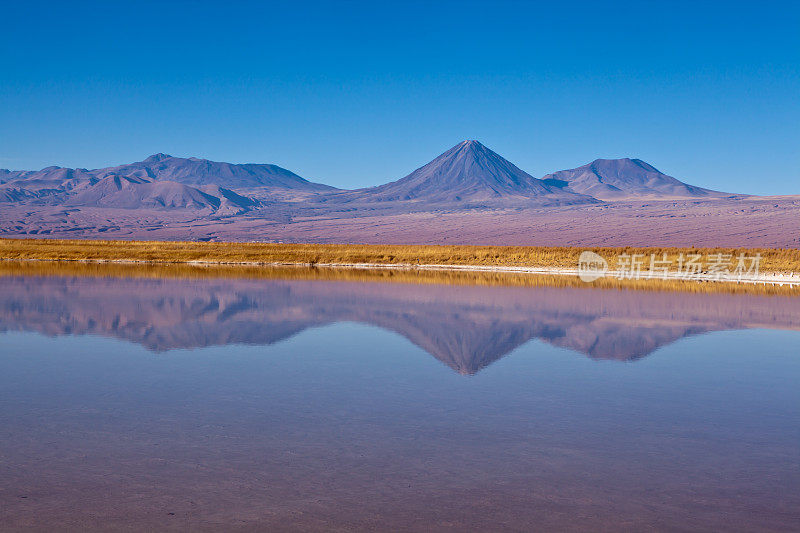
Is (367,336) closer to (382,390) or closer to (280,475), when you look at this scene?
(382,390)

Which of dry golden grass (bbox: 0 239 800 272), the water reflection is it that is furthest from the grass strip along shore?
the water reflection

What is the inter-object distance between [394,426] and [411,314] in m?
10.4

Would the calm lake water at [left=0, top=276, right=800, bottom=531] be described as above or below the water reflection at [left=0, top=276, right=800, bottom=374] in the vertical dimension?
above

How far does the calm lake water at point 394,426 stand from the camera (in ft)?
17.1

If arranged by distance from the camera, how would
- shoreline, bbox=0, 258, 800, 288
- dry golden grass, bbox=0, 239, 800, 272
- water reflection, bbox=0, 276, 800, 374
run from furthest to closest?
dry golden grass, bbox=0, 239, 800, 272 < shoreline, bbox=0, 258, 800, 288 < water reflection, bbox=0, 276, 800, 374

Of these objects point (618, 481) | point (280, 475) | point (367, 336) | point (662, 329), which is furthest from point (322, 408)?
point (662, 329)

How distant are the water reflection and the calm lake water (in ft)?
0.52

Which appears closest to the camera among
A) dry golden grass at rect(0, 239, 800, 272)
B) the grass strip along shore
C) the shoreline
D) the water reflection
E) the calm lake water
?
the calm lake water

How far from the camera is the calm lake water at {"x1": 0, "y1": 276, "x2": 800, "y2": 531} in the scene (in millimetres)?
5227

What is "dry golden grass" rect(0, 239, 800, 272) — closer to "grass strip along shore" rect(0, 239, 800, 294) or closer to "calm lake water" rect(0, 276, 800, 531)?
"grass strip along shore" rect(0, 239, 800, 294)

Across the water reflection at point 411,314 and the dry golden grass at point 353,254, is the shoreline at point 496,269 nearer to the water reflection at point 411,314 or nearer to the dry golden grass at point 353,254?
the dry golden grass at point 353,254

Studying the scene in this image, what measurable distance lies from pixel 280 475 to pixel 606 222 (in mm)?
138670

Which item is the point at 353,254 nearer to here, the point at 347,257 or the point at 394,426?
the point at 347,257

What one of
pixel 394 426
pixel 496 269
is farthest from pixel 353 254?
pixel 394 426
